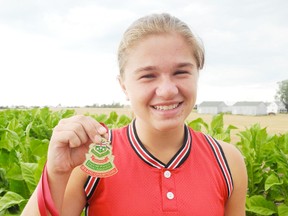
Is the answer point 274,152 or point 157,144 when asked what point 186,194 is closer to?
point 157,144

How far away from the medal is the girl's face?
0.87ft

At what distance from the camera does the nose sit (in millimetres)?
1697

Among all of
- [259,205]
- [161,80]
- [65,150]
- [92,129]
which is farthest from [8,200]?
[259,205]

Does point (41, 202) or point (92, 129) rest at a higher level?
point (92, 129)

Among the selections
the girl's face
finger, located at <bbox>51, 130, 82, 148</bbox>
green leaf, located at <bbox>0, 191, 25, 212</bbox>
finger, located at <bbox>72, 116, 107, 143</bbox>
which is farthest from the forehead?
green leaf, located at <bbox>0, 191, 25, 212</bbox>

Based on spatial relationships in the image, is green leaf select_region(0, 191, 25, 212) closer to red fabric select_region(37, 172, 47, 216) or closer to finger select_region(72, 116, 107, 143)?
red fabric select_region(37, 172, 47, 216)

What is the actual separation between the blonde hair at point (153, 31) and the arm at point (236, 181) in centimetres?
51

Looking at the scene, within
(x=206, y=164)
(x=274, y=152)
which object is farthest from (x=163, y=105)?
(x=274, y=152)

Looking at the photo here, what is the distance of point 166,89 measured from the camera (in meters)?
1.70

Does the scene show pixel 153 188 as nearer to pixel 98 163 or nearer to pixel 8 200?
pixel 98 163

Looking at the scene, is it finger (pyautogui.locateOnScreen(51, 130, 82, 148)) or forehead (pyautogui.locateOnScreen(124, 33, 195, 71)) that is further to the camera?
forehead (pyautogui.locateOnScreen(124, 33, 195, 71))

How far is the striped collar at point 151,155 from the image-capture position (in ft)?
6.10

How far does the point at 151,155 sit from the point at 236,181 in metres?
0.47

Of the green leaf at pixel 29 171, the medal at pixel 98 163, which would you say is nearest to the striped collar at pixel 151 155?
the medal at pixel 98 163
